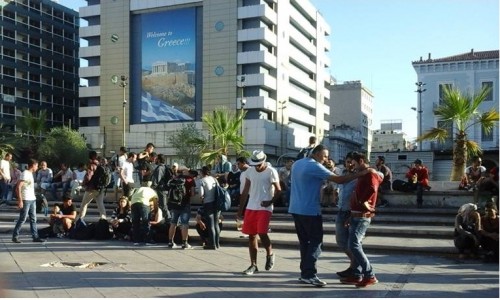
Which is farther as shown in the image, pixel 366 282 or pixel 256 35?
pixel 256 35

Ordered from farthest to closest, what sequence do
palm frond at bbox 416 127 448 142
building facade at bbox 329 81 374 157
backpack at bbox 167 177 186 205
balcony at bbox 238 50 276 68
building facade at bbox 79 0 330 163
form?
building facade at bbox 329 81 374 157
building facade at bbox 79 0 330 163
balcony at bbox 238 50 276 68
palm frond at bbox 416 127 448 142
backpack at bbox 167 177 186 205

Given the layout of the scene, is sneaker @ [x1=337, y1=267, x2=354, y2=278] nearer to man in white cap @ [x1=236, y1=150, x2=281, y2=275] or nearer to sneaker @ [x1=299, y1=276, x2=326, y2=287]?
sneaker @ [x1=299, y1=276, x2=326, y2=287]

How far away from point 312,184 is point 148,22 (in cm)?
6754

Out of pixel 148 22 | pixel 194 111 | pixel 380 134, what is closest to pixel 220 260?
pixel 194 111

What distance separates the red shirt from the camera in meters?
7.36

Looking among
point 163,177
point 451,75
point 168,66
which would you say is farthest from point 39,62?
point 163,177

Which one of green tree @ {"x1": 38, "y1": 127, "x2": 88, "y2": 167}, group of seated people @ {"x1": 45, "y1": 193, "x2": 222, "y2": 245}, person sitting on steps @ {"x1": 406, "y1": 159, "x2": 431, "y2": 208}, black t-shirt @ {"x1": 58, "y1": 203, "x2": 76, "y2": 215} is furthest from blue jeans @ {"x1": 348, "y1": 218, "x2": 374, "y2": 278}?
green tree @ {"x1": 38, "y1": 127, "x2": 88, "y2": 167}

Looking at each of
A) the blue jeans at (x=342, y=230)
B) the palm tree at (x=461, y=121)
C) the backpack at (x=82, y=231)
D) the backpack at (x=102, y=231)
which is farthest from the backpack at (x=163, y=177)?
the palm tree at (x=461, y=121)

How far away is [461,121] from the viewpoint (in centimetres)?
2009

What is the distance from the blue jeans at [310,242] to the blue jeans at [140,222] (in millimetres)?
5327

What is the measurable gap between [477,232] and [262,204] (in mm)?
3878

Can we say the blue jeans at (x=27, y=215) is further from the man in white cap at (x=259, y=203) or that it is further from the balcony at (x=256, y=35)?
the balcony at (x=256, y=35)

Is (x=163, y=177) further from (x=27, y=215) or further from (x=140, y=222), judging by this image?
(x=27, y=215)

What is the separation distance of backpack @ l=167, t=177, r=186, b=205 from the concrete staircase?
1228 millimetres
